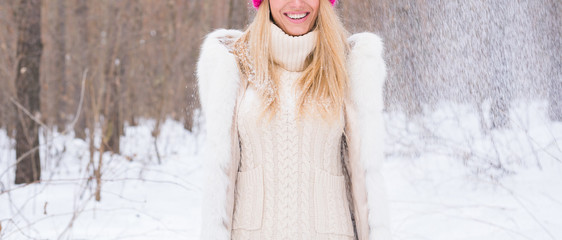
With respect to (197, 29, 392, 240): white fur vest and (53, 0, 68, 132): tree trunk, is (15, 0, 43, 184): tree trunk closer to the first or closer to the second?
(197, 29, 392, 240): white fur vest

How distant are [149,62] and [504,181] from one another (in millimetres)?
9335

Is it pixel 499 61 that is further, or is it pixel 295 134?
pixel 499 61

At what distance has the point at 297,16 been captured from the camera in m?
1.87

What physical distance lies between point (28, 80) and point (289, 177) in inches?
213

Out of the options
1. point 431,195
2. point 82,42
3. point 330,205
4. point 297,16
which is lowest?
point 431,195

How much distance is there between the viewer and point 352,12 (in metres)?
4.64

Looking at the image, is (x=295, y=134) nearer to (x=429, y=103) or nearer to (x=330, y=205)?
(x=330, y=205)

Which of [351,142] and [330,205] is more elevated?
[351,142]

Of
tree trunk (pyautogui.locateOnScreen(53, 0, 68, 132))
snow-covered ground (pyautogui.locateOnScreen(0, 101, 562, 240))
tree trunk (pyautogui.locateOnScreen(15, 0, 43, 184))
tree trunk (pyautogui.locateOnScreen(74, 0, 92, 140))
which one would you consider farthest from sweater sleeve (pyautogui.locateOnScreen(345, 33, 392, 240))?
tree trunk (pyautogui.locateOnScreen(53, 0, 68, 132))

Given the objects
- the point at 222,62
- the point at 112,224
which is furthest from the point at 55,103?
the point at 222,62

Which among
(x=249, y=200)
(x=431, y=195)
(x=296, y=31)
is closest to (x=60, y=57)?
(x=431, y=195)

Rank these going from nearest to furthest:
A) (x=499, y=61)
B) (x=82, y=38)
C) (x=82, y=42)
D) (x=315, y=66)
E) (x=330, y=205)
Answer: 1. (x=330, y=205)
2. (x=315, y=66)
3. (x=499, y=61)
4. (x=82, y=38)
5. (x=82, y=42)

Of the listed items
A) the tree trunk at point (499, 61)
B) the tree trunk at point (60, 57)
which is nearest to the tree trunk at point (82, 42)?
the tree trunk at point (60, 57)

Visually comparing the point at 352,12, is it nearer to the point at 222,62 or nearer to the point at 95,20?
the point at 222,62
